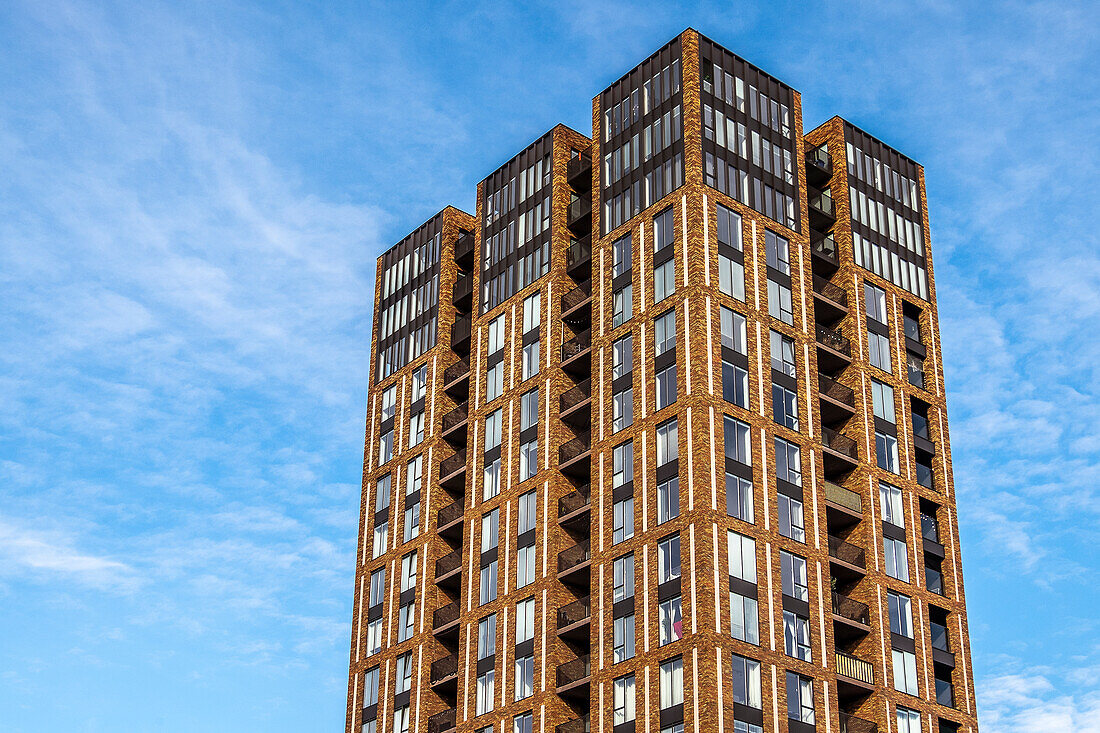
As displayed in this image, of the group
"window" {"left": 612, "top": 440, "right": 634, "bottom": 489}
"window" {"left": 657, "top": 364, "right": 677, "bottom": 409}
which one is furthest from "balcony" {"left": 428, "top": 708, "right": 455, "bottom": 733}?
"window" {"left": 657, "top": 364, "right": 677, "bottom": 409}

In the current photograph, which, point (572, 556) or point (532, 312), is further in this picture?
point (532, 312)

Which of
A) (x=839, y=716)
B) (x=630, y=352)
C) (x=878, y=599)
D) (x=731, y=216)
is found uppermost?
(x=731, y=216)

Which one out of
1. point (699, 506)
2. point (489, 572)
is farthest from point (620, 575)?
point (489, 572)

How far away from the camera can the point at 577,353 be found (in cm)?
10256

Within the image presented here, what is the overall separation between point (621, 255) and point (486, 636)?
25.7 meters

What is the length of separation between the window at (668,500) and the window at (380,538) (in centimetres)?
2875

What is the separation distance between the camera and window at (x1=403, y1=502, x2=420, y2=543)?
111m

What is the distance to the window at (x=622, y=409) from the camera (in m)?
95.5

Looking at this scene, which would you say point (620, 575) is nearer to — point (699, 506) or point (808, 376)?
point (699, 506)

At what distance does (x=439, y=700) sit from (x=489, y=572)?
9.10 meters

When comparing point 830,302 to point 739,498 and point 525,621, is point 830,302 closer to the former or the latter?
point 739,498

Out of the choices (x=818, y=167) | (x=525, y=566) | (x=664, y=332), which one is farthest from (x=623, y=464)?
(x=818, y=167)

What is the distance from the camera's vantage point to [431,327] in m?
118

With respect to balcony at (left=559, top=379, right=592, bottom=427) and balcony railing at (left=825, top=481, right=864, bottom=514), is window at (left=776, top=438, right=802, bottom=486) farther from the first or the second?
balcony at (left=559, top=379, right=592, bottom=427)
